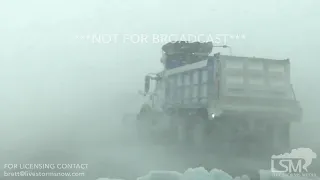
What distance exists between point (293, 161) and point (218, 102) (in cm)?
64

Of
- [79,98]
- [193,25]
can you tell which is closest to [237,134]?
[193,25]

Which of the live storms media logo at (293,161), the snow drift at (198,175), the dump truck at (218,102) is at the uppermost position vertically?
the dump truck at (218,102)

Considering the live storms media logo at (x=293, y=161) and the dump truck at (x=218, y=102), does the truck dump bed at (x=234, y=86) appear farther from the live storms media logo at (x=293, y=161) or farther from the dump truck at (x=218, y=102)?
the live storms media logo at (x=293, y=161)

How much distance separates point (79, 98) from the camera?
3.67 meters

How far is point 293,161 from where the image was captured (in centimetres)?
373

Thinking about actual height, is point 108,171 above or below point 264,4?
below

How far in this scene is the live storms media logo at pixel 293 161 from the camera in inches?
146

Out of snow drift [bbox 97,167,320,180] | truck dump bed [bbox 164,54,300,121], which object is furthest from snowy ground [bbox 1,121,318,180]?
truck dump bed [bbox 164,54,300,121]

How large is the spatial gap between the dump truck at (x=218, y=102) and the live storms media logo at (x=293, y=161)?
56 mm

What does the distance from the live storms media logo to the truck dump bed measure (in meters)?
0.27

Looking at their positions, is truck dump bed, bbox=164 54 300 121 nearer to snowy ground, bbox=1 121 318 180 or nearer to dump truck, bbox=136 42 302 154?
dump truck, bbox=136 42 302 154

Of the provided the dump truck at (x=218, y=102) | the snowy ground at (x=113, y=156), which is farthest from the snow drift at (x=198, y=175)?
the dump truck at (x=218, y=102)

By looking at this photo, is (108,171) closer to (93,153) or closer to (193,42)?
(93,153)

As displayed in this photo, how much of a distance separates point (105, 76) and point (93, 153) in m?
0.51
